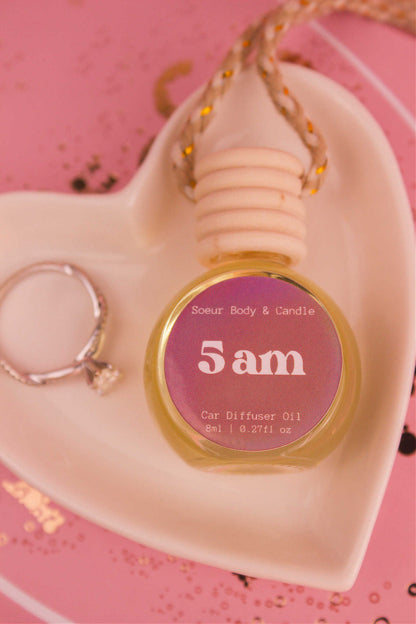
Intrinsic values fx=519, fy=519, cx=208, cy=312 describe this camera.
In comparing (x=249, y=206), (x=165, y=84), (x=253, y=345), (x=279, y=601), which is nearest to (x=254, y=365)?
(x=253, y=345)

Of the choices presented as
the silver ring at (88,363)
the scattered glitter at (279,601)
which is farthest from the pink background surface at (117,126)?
the silver ring at (88,363)

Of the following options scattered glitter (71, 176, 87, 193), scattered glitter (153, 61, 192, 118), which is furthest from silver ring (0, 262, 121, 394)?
scattered glitter (153, 61, 192, 118)

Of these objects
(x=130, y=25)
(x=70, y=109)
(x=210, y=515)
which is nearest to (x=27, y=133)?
(x=70, y=109)

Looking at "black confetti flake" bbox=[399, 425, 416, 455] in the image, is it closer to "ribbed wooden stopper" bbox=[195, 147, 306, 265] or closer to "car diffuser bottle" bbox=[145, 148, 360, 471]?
"car diffuser bottle" bbox=[145, 148, 360, 471]

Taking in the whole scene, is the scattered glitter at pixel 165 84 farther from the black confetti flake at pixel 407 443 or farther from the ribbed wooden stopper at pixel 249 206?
the black confetti flake at pixel 407 443

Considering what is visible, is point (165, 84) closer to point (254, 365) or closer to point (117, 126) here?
point (117, 126)

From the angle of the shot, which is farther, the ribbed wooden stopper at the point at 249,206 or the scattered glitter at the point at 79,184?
the scattered glitter at the point at 79,184

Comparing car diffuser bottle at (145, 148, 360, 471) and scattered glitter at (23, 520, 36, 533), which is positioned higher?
car diffuser bottle at (145, 148, 360, 471)
